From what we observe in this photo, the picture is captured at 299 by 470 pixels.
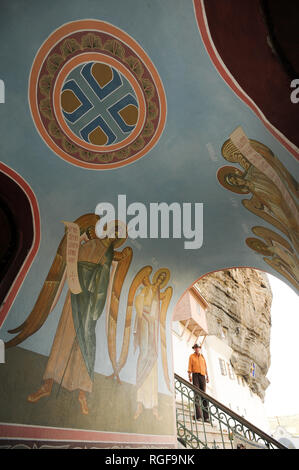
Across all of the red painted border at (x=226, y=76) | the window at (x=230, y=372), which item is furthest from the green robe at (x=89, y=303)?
the window at (x=230, y=372)

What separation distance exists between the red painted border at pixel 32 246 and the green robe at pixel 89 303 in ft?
3.15

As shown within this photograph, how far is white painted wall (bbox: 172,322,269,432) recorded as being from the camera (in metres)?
16.2

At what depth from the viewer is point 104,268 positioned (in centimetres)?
647

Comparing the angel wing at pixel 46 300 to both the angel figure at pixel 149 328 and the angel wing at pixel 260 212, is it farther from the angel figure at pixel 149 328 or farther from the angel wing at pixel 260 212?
the angel wing at pixel 260 212

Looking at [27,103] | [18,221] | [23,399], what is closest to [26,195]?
[18,221]

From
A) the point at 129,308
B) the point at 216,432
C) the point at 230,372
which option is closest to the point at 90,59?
the point at 129,308

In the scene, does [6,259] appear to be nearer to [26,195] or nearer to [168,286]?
[26,195]

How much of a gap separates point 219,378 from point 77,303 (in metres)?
16.4

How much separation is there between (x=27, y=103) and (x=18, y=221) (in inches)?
66.4

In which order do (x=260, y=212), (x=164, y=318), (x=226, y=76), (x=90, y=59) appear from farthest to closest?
(x=164, y=318)
(x=260, y=212)
(x=90, y=59)
(x=226, y=76)

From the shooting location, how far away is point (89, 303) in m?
6.14

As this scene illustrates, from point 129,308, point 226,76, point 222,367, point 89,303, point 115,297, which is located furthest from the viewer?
point 222,367

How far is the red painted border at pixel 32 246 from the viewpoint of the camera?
4718 mm

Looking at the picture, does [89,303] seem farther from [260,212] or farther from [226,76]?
[226,76]
